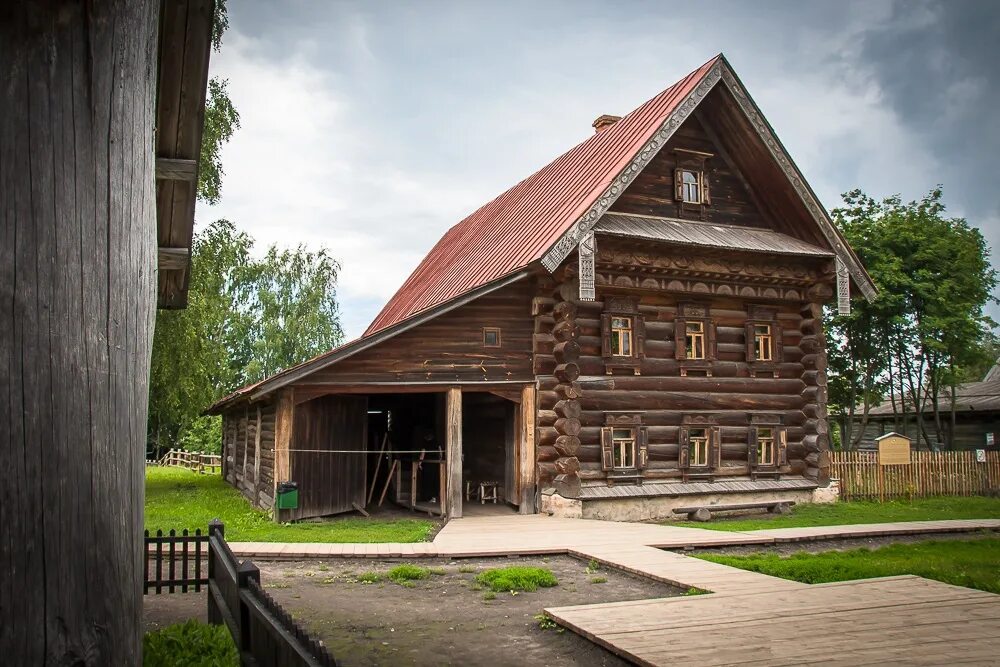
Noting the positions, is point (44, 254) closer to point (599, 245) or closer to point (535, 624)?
point (535, 624)

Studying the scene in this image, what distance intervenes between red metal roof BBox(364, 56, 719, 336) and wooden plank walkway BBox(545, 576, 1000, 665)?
915cm

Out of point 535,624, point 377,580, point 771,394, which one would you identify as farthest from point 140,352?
point 771,394

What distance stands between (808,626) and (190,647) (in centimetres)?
558

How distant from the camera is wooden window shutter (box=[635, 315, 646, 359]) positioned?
18719 mm

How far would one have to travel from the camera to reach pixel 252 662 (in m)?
4.98

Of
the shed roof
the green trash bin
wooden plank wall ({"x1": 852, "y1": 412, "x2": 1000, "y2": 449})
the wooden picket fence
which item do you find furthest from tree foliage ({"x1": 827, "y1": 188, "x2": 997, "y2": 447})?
the green trash bin

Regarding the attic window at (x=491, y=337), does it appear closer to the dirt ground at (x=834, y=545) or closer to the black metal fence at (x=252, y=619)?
the dirt ground at (x=834, y=545)

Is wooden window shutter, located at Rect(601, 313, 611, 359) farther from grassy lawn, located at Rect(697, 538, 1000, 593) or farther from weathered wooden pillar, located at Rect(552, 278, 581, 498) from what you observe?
grassy lawn, located at Rect(697, 538, 1000, 593)

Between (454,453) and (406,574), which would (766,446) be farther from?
(406,574)

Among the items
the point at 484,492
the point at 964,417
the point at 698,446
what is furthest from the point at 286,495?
the point at 964,417

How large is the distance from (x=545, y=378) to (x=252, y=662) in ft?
43.3

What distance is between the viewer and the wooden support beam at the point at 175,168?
5191 mm

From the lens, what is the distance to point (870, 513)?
19.5 metres

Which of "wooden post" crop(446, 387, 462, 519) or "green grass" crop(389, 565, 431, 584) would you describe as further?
"wooden post" crop(446, 387, 462, 519)
